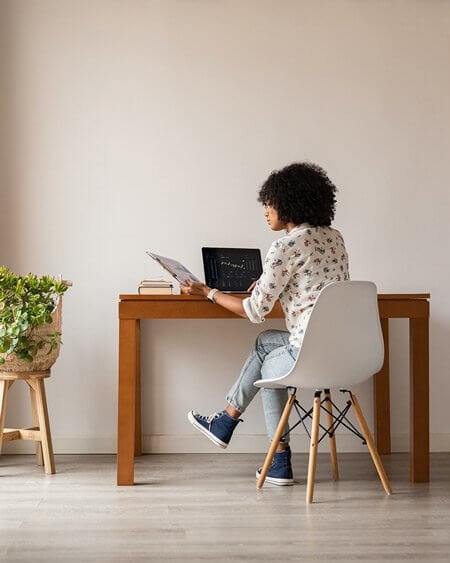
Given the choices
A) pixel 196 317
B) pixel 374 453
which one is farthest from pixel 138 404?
pixel 374 453

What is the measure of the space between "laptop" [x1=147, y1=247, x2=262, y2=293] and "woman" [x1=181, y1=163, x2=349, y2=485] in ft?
1.18

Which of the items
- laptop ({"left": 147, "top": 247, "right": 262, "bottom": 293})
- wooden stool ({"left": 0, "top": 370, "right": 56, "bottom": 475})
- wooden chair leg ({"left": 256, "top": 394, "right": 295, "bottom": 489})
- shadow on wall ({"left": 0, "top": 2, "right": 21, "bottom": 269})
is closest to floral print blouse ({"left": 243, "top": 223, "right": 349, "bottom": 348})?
wooden chair leg ({"left": 256, "top": 394, "right": 295, "bottom": 489})

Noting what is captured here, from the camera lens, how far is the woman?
116 inches

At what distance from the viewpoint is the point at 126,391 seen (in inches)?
122

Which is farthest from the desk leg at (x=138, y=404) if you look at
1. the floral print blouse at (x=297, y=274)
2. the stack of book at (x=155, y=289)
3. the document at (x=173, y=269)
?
the floral print blouse at (x=297, y=274)

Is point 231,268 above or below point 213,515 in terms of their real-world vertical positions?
above

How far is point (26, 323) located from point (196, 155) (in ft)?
3.80

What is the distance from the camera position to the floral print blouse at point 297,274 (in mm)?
2945

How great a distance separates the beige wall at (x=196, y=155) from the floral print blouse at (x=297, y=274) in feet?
2.83

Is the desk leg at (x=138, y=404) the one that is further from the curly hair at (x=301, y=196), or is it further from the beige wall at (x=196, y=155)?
the curly hair at (x=301, y=196)

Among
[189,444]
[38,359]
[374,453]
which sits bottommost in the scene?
[189,444]

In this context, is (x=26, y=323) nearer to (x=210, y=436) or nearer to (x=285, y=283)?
(x=210, y=436)

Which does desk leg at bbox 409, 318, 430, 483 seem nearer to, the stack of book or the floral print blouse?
the floral print blouse

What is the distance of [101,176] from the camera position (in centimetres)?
384
